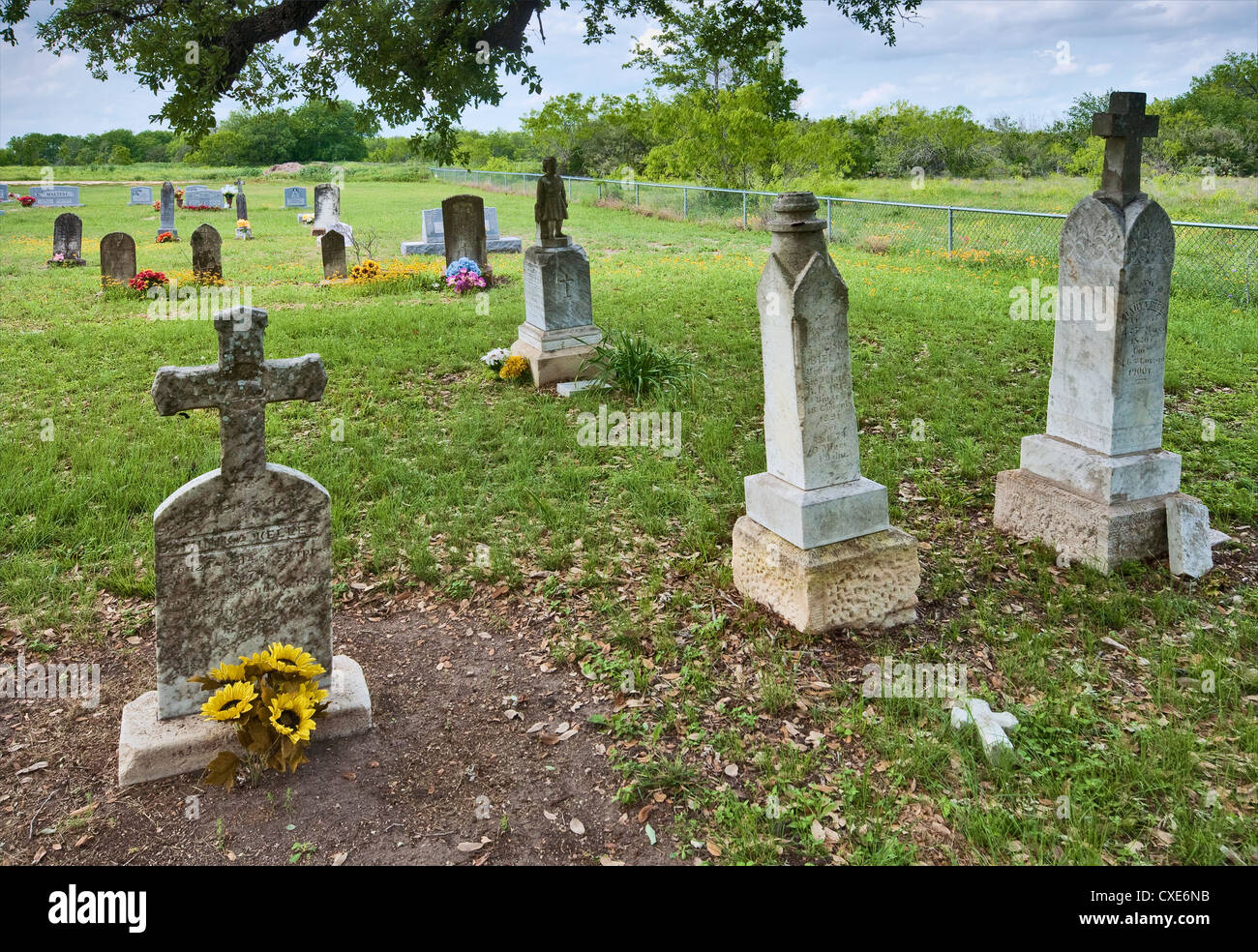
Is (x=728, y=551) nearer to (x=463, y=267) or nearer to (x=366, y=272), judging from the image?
(x=463, y=267)

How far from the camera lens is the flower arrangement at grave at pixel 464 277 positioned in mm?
14188

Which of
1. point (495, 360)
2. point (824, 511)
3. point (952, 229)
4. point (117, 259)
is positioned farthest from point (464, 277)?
point (824, 511)

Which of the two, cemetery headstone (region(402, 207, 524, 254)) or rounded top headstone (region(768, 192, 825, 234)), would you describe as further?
cemetery headstone (region(402, 207, 524, 254))

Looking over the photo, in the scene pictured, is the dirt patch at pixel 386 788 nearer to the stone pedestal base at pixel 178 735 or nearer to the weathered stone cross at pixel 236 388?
the stone pedestal base at pixel 178 735

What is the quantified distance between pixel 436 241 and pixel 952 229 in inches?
403

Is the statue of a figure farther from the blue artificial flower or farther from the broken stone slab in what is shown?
the broken stone slab

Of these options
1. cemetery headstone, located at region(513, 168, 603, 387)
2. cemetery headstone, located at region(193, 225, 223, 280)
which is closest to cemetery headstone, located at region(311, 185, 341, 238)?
cemetery headstone, located at region(193, 225, 223, 280)

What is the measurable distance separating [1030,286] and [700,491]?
9356mm

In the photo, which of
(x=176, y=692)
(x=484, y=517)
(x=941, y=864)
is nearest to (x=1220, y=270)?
(x=484, y=517)

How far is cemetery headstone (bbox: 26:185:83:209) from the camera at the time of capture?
101 feet

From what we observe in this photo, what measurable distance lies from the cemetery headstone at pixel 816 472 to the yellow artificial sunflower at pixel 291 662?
8.20 ft

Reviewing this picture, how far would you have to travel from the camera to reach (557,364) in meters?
9.59

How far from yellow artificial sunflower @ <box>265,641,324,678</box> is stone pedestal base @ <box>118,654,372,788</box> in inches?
11.2
